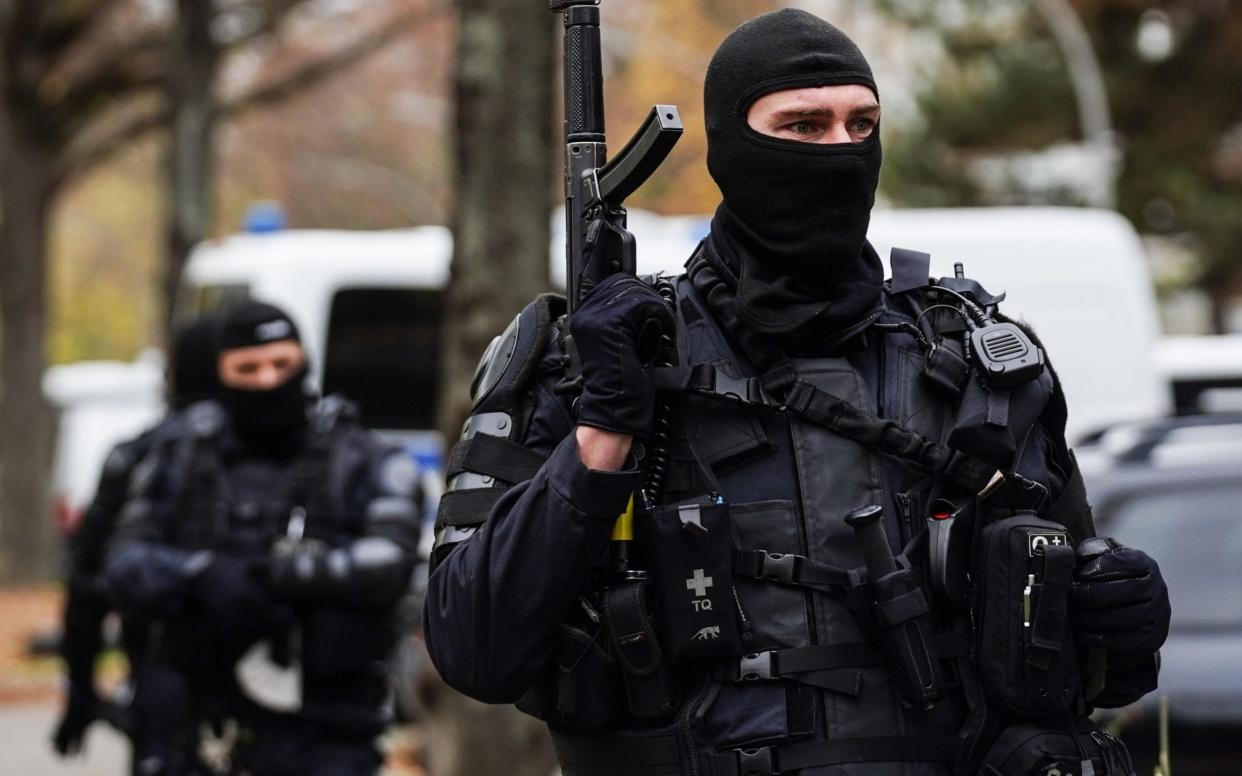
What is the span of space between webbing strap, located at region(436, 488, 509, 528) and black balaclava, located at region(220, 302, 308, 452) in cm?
289

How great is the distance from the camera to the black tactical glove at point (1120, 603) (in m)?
2.76

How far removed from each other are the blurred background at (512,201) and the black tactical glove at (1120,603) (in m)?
3.08

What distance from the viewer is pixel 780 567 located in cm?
269

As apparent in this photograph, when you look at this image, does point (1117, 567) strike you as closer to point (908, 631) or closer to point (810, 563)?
point (908, 631)

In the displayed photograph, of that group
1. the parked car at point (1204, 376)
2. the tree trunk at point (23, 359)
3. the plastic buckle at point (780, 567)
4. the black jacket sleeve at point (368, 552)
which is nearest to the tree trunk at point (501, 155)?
the black jacket sleeve at point (368, 552)

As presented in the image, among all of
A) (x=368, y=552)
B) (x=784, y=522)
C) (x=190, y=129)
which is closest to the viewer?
(x=784, y=522)

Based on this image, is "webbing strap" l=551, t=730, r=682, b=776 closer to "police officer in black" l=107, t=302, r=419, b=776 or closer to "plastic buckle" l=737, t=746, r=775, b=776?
"plastic buckle" l=737, t=746, r=775, b=776

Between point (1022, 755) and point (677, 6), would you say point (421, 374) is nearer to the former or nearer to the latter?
point (1022, 755)

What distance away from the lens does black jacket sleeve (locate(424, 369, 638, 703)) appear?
2623 millimetres

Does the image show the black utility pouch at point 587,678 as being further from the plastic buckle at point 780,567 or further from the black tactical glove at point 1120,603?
the black tactical glove at point 1120,603

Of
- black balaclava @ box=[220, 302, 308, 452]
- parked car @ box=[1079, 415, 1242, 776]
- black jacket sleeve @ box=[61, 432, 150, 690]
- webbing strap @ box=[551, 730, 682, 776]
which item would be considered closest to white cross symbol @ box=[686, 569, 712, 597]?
webbing strap @ box=[551, 730, 682, 776]

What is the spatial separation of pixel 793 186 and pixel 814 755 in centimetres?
80

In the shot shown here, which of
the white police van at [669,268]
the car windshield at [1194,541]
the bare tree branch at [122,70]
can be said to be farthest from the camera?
the bare tree branch at [122,70]

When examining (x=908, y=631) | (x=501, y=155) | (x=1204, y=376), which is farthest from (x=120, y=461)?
(x=1204, y=376)
